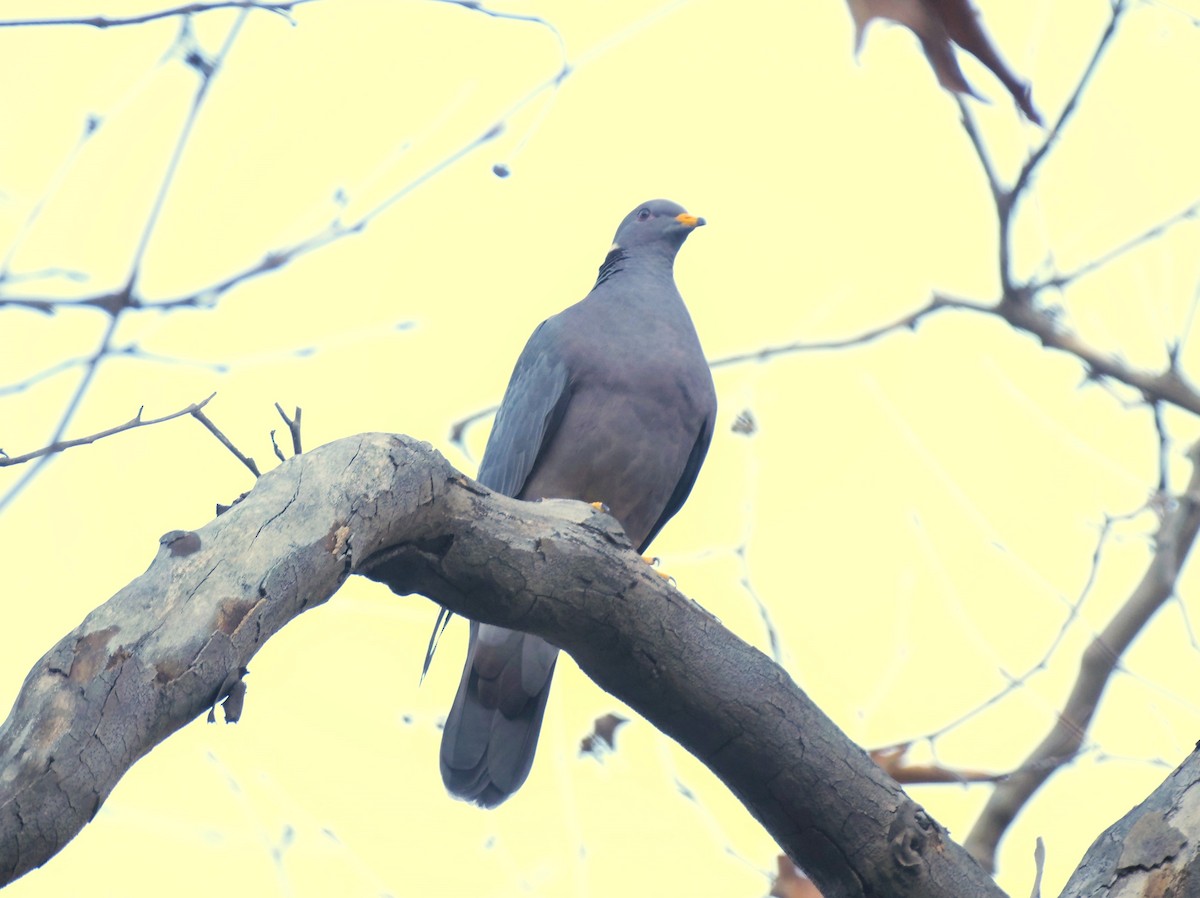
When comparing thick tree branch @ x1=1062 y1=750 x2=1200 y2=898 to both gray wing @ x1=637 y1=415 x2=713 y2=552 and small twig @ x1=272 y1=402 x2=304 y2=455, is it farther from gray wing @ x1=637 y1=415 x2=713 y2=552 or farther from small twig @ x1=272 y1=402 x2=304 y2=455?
gray wing @ x1=637 y1=415 x2=713 y2=552

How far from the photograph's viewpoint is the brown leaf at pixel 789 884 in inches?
152

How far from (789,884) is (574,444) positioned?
5.32 feet

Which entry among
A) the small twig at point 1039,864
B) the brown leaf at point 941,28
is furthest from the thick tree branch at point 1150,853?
the brown leaf at point 941,28

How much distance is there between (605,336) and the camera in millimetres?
4648

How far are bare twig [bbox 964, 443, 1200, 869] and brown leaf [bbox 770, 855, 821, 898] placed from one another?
0.60 m

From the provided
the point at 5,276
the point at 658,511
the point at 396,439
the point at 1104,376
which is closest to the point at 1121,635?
the point at 1104,376

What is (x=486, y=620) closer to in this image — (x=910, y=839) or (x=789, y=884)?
(x=910, y=839)

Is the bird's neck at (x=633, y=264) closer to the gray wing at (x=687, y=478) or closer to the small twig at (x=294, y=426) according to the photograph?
the gray wing at (x=687, y=478)

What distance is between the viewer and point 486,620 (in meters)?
2.63

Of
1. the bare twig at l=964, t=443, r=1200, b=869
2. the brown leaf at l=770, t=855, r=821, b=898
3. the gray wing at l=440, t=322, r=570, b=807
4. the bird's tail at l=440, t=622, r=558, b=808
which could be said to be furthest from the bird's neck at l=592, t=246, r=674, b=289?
the brown leaf at l=770, t=855, r=821, b=898

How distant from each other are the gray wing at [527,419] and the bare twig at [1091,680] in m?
1.91

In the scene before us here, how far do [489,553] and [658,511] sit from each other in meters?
2.29

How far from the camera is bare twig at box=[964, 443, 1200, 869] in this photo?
412 cm

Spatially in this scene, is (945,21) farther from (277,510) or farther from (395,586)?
(395,586)
